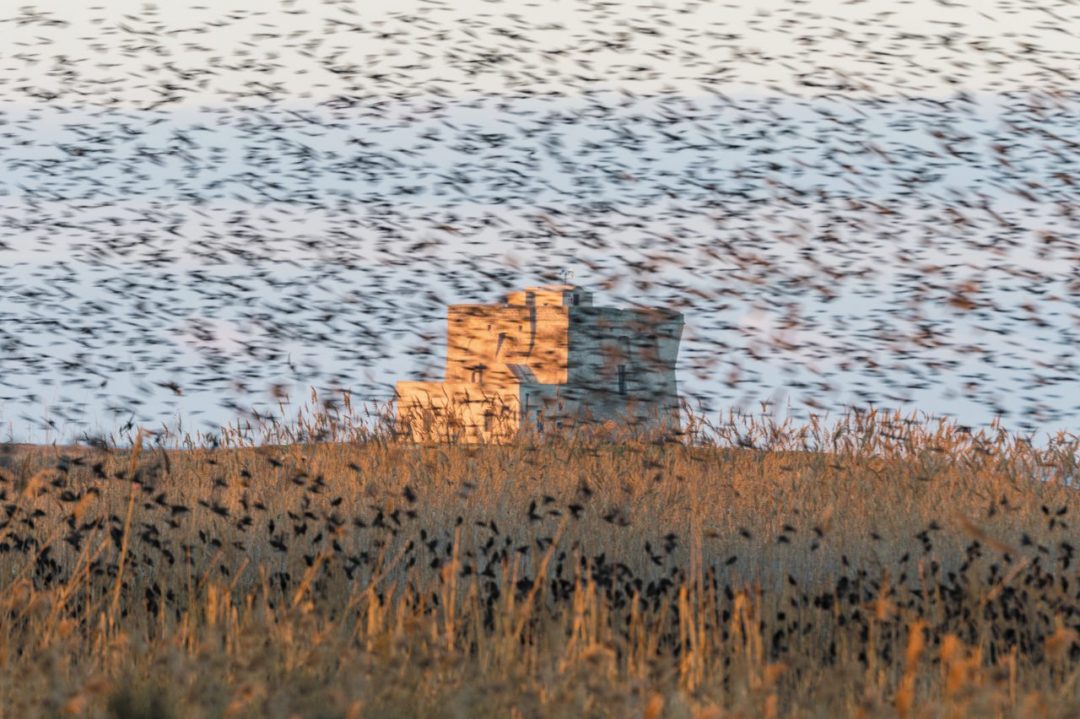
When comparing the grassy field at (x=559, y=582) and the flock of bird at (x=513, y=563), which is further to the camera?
the flock of bird at (x=513, y=563)

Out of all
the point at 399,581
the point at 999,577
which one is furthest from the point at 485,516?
the point at 999,577

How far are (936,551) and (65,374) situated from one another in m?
5.31

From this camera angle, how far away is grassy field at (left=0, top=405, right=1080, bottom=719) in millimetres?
3738

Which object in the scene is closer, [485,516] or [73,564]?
[73,564]

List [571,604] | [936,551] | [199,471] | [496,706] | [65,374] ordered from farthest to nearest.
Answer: [199,471], [65,374], [936,551], [571,604], [496,706]

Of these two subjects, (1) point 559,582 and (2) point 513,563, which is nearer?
(1) point 559,582

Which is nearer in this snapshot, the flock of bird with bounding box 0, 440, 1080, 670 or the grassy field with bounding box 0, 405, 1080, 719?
the grassy field with bounding box 0, 405, 1080, 719

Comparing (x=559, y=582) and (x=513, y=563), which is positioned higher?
(x=559, y=582)

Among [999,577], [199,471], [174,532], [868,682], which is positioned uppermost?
[868,682]

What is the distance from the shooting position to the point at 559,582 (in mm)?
5445

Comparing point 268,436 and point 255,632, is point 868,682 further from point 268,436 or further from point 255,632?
point 268,436

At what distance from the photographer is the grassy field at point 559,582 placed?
3738mm

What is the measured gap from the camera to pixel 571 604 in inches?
201

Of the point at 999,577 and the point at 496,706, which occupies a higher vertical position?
the point at 496,706
